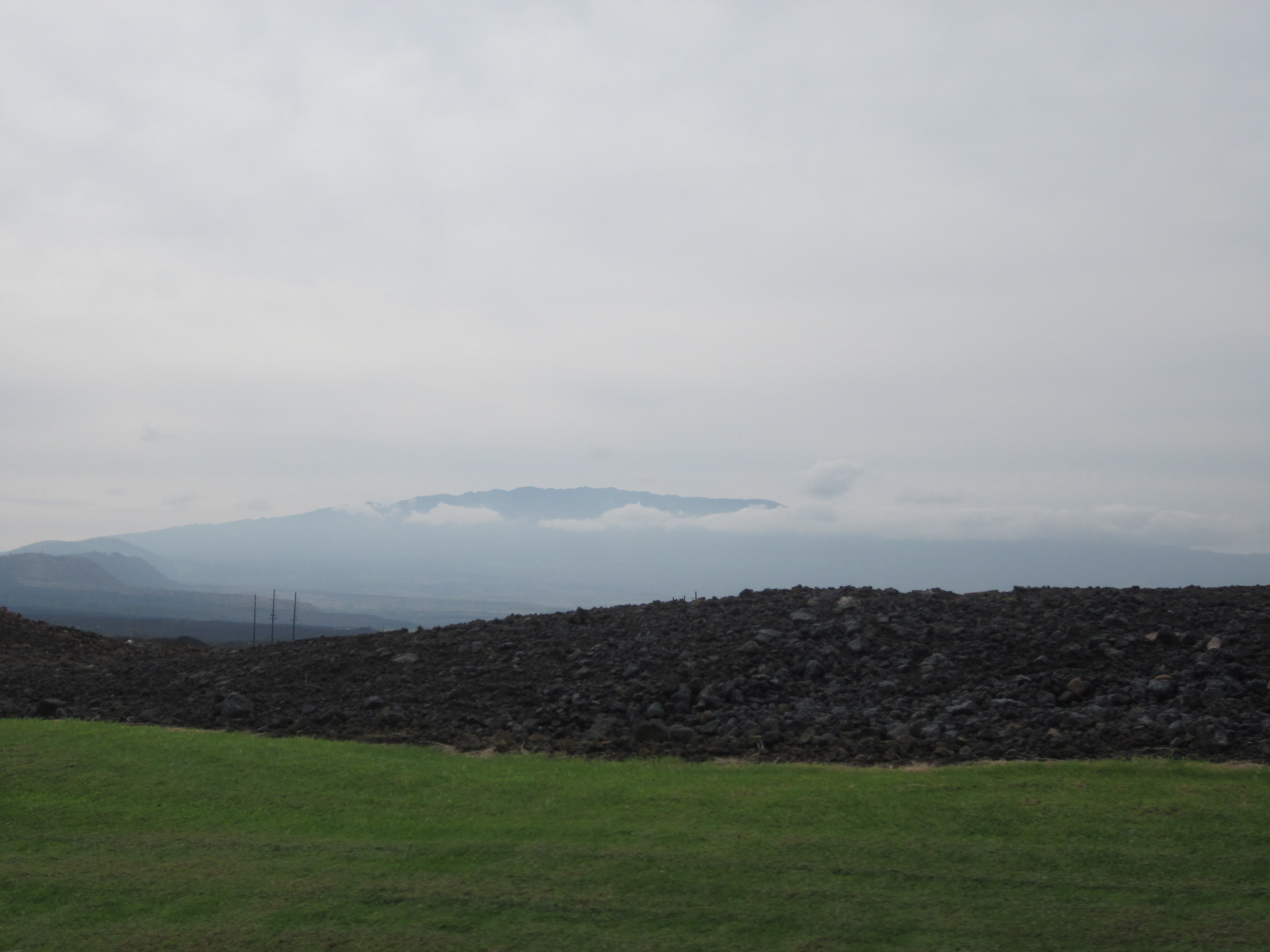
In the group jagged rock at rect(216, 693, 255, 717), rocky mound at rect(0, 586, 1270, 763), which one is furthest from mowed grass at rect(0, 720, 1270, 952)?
jagged rock at rect(216, 693, 255, 717)

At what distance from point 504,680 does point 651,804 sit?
7.40 m

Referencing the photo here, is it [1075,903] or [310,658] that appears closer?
[1075,903]

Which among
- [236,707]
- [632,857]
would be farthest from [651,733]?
[236,707]

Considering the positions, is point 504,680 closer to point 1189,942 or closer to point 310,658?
point 310,658

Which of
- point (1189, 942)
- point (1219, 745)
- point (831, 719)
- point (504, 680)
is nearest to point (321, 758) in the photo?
point (504, 680)

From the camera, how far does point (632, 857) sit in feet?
30.0

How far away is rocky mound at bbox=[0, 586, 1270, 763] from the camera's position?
1326cm

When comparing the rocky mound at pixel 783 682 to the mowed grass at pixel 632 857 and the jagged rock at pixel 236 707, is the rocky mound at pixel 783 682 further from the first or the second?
the mowed grass at pixel 632 857

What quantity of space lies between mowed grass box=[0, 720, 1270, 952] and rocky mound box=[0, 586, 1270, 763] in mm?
1503

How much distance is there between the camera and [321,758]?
12914 millimetres

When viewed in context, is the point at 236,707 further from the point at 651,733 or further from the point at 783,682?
the point at 783,682

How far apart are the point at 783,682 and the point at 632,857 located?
7.57m

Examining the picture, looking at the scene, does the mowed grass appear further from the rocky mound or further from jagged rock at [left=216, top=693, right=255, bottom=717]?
jagged rock at [left=216, top=693, right=255, bottom=717]

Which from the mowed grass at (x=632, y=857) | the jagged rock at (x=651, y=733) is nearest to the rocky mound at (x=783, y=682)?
the jagged rock at (x=651, y=733)
